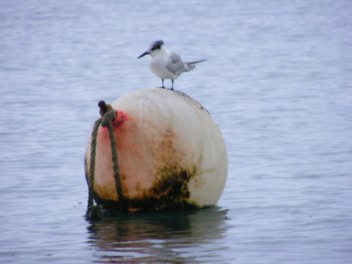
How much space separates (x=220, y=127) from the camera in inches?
621

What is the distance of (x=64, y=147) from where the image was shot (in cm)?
1452

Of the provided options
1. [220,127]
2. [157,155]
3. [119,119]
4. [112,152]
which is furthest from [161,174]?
[220,127]

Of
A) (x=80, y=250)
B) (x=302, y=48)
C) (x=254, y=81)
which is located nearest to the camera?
(x=80, y=250)

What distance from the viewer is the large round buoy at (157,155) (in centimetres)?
950

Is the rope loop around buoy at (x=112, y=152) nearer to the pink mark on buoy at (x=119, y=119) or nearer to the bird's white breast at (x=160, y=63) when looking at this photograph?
the pink mark on buoy at (x=119, y=119)

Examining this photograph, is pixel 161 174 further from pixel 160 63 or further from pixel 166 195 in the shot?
pixel 160 63

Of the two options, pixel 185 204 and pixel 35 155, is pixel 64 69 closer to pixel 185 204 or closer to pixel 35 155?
pixel 35 155

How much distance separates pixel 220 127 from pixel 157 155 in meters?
6.35

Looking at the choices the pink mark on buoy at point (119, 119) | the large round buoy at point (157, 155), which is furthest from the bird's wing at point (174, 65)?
the pink mark on buoy at point (119, 119)

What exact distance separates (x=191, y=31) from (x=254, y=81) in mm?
12726

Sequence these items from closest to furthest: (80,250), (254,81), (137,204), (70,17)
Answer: (80,250)
(137,204)
(254,81)
(70,17)

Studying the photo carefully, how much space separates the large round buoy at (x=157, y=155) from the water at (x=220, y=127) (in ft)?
0.81

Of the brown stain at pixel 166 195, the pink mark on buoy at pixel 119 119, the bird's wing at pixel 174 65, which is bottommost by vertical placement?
the brown stain at pixel 166 195

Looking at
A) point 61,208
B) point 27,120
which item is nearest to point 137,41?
point 27,120
